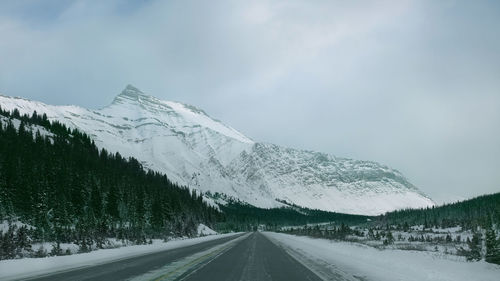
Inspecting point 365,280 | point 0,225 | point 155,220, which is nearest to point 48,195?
point 0,225

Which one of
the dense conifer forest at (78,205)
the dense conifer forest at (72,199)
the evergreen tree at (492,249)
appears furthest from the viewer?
the dense conifer forest at (72,199)

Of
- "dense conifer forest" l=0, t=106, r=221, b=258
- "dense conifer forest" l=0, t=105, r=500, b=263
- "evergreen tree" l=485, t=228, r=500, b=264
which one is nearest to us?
"evergreen tree" l=485, t=228, r=500, b=264

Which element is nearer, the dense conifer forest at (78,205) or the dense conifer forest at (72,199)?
the dense conifer forest at (78,205)

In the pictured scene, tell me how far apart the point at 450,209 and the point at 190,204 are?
101684mm

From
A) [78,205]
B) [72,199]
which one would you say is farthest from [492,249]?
[72,199]

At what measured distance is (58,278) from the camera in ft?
50.3

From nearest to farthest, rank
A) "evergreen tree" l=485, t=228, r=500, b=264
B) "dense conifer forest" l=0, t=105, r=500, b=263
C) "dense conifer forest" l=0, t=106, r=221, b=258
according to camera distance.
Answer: "evergreen tree" l=485, t=228, r=500, b=264 < "dense conifer forest" l=0, t=105, r=500, b=263 < "dense conifer forest" l=0, t=106, r=221, b=258

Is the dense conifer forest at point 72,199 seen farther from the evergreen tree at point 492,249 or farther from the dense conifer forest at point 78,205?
the evergreen tree at point 492,249

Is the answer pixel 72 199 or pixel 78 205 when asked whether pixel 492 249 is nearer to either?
pixel 78 205

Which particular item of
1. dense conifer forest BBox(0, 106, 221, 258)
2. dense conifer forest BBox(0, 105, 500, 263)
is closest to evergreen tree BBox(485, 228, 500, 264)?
dense conifer forest BBox(0, 105, 500, 263)

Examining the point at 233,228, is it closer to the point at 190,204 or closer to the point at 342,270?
the point at 190,204

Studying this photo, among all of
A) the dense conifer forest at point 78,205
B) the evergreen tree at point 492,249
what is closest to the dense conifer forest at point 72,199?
the dense conifer forest at point 78,205

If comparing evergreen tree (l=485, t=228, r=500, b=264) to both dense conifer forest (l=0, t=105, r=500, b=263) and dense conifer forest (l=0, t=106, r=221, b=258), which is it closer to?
dense conifer forest (l=0, t=105, r=500, b=263)

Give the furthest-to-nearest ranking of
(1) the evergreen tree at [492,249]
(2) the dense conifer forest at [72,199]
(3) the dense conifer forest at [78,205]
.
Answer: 1. (2) the dense conifer forest at [72,199]
2. (3) the dense conifer forest at [78,205]
3. (1) the evergreen tree at [492,249]
